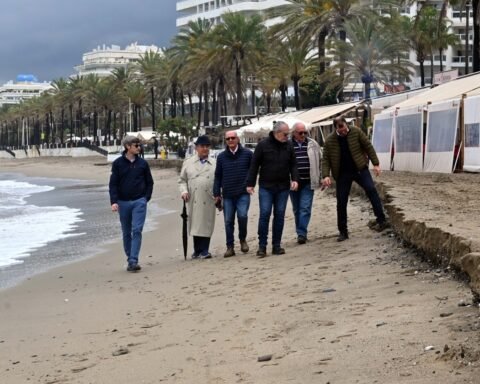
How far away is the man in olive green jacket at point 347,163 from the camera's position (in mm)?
8852

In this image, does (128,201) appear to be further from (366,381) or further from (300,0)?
(300,0)

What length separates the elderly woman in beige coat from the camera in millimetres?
9453

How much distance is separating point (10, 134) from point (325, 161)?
169700mm

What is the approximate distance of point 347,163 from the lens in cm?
891

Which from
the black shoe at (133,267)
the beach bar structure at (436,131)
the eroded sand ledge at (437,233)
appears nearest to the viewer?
the eroded sand ledge at (437,233)

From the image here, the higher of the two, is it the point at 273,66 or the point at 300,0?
the point at 300,0

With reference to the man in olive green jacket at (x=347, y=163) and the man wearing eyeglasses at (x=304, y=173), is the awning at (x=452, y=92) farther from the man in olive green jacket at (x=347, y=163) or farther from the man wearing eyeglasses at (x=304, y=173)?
the man in olive green jacket at (x=347, y=163)

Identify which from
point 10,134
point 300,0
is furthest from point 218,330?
point 10,134

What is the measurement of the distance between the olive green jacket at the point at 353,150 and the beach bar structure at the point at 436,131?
25.5 ft

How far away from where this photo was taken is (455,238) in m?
5.49

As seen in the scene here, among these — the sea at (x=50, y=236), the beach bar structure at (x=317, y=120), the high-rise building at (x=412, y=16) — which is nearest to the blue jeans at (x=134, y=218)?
the sea at (x=50, y=236)

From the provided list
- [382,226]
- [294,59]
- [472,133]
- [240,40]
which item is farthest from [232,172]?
[240,40]

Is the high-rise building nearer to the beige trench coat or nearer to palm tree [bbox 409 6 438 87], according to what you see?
palm tree [bbox 409 6 438 87]

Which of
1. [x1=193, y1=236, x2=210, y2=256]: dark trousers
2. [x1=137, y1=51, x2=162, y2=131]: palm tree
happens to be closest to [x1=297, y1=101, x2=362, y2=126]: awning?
[x1=193, y1=236, x2=210, y2=256]: dark trousers
